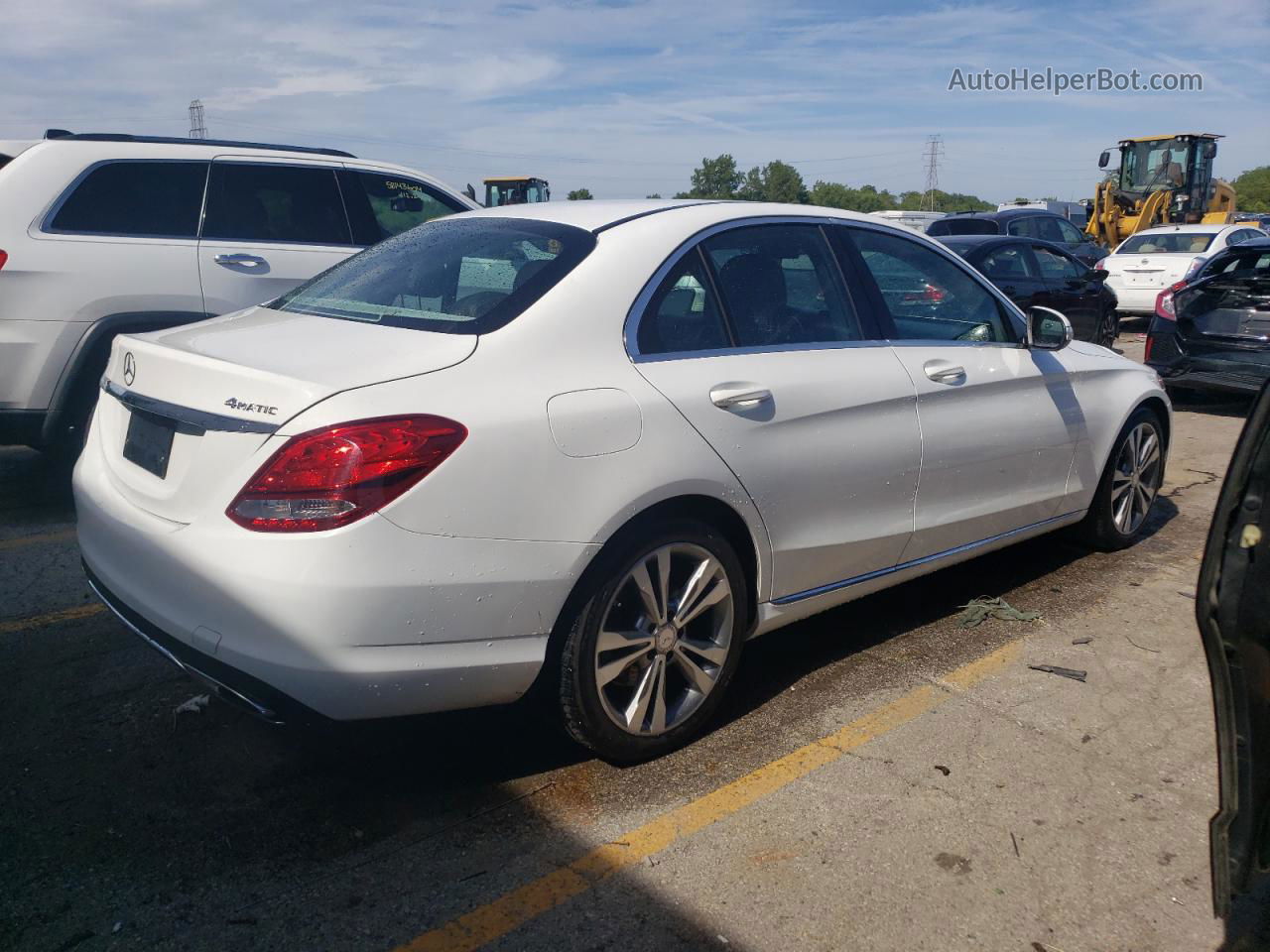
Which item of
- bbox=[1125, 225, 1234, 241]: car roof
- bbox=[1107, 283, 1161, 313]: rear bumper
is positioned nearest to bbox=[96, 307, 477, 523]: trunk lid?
bbox=[1107, 283, 1161, 313]: rear bumper

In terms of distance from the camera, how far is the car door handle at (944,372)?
419cm

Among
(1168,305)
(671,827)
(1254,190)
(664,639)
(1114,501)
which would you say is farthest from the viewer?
(1254,190)

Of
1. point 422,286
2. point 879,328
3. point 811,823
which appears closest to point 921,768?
point 811,823

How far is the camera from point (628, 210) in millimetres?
3760

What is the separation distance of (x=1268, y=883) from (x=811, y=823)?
117 centimetres

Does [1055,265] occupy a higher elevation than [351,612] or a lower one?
higher

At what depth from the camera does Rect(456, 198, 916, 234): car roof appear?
366 cm

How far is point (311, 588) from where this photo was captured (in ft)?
8.77

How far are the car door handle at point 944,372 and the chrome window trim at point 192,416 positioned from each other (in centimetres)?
246


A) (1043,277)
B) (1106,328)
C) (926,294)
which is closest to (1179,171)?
(1106,328)

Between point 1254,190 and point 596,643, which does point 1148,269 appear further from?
point 1254,190

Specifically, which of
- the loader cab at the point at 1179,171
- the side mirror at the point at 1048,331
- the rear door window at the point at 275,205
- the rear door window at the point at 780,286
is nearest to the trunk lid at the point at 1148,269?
the loader cab at the point at 1179,171

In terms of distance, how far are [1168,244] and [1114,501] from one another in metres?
13.4

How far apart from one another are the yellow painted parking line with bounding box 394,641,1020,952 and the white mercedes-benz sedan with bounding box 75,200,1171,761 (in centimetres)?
29
